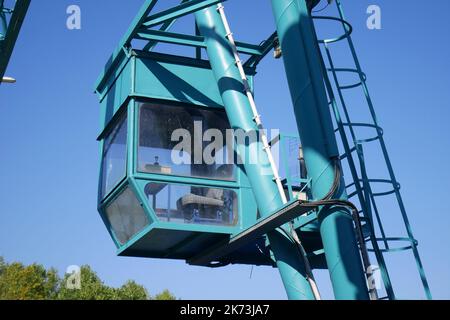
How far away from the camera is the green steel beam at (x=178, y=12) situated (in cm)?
1234

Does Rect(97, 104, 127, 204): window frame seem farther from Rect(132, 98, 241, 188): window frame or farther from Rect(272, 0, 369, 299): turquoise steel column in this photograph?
Rect(272, 0, 369, 299): turquoise steel column

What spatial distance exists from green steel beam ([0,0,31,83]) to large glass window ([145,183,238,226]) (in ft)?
21.5

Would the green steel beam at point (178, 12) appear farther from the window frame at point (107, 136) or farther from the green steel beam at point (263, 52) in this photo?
the green steel beam at point (263, 52)

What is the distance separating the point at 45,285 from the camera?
47.4 m

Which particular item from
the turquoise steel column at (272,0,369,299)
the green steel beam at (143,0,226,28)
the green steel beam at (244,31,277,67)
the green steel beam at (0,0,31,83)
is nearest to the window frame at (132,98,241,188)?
the green steel beam at (143,0,226,28)

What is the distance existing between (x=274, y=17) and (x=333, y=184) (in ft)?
9.09

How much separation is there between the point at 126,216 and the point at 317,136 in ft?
13.6

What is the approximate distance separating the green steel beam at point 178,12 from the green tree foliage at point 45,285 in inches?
1328

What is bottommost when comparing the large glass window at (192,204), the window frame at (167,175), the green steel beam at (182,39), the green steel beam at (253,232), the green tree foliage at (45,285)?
the green steel beam at (253,232)

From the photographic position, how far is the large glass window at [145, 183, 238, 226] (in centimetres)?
1201

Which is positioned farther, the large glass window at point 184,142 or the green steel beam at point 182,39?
the green steel beam at point 182,39

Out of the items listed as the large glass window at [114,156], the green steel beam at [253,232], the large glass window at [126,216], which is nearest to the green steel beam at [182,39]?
the large glass window at [114,156]
